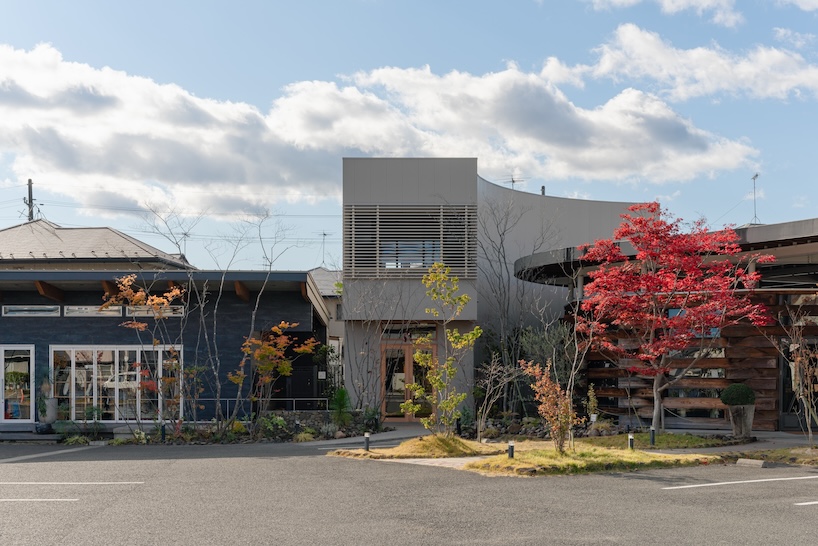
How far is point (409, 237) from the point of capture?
26.2 metres

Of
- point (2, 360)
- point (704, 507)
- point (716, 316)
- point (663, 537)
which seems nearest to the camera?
point (663, 537)

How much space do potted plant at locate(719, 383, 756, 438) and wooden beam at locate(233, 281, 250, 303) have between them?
1307 centimetres

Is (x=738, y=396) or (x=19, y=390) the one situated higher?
(x=738, y=396)

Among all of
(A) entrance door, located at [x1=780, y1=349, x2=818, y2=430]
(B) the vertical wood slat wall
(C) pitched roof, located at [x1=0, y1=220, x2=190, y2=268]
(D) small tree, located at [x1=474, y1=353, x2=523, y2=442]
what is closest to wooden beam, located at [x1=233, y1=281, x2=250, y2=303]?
(D) small tree, located at [x1=474, y1=353, x2=523, y2=442]

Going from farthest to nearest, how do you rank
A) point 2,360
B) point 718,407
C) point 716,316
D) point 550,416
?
point 2,360
point 718,407
point 716,316
point 550,416

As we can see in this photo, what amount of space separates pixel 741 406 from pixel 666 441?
7.63 feet

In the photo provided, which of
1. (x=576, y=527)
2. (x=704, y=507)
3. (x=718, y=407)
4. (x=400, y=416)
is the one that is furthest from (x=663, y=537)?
(x=400, y=416)

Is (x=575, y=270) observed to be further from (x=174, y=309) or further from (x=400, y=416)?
(x=174, y=309)

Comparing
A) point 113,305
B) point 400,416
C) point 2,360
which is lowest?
point 400,416

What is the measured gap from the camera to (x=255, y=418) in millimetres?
22719

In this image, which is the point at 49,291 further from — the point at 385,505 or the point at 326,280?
the point at 326,280

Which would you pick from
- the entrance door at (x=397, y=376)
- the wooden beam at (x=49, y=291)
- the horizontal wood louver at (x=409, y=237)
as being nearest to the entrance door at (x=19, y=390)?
the wooden beam at (x=49, y=291)

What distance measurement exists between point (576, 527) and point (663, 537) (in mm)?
950


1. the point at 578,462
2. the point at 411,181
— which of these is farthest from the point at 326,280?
the point at 578,462
